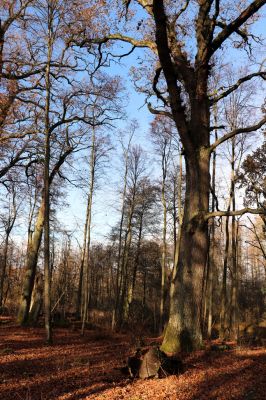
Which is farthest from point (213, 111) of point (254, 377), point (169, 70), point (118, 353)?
point (254, 377)

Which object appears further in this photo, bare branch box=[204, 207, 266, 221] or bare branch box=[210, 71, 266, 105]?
bare branch box=[210, 71, 266, 105]

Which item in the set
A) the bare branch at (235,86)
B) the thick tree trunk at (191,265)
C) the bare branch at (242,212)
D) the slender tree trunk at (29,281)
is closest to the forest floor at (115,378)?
the thick tree trunk at (191,265)

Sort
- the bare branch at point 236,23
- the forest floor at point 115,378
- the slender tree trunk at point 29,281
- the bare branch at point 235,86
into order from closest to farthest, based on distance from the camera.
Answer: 1. the forest floor at point 115,378
2. the bare branch at point 236,23
3. the bare branch at point 235,86
4. the slender tree trunk at point 29,281

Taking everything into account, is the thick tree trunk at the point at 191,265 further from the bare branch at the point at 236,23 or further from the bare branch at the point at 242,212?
the bare branch at the point at 236,23

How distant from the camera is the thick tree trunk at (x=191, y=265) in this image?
306 inches

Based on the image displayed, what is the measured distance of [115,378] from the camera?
5.95m

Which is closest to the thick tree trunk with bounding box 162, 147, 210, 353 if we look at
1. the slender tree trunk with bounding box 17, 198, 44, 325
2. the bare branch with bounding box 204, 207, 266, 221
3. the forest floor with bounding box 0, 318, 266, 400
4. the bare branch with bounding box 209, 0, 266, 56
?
the bare branch with bounding box 204, 207, 266, 221

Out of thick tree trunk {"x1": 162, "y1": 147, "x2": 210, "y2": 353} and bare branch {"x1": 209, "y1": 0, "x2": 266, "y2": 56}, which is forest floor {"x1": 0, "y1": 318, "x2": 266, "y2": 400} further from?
bare branch {"x1": 209, "y1": 0, "x2": 266, "y2": 56}

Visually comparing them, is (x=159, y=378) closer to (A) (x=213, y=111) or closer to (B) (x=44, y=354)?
(B) (x=44, y=354)

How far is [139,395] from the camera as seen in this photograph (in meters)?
4.96

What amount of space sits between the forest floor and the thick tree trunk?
531mm

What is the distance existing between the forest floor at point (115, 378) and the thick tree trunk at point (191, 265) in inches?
20.9

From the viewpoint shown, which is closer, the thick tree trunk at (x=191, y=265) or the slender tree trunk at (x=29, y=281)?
the thick tree trunk at (x=191, y=265)

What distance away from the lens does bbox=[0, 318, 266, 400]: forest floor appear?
5027 millimetres
